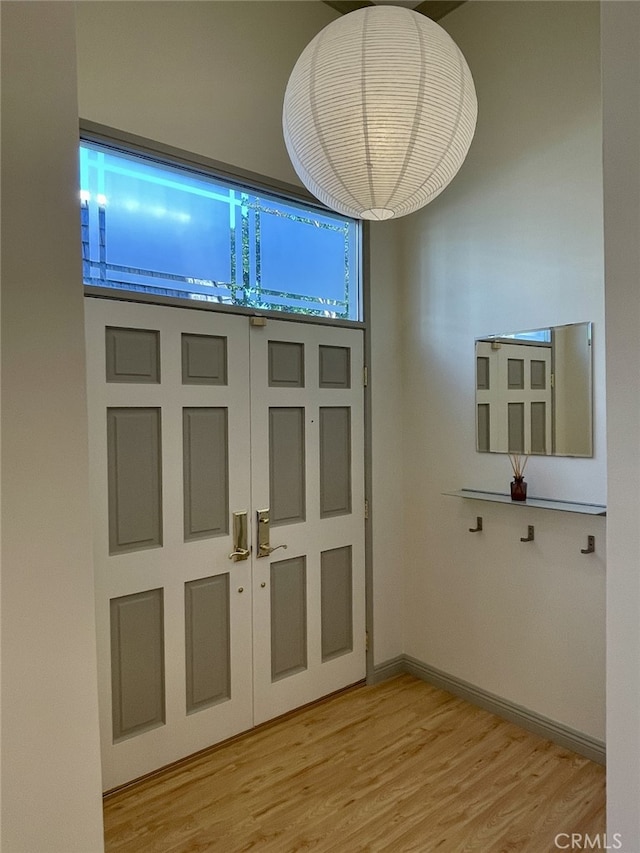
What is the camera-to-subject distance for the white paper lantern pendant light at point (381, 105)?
1.33 metres

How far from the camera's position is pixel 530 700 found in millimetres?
2682

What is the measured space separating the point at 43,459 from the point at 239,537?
1851 millimetres

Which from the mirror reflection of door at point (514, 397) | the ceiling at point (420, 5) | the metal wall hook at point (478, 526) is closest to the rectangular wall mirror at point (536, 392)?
the mirror reflection of door at point (514, 397)

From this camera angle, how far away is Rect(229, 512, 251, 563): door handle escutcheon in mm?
2619

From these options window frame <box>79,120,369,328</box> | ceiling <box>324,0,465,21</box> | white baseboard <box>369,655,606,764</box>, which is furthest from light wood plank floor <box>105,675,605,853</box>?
ceiling <box>324,0,465,21</box>

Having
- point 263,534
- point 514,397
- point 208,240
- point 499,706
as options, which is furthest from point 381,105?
point 499,706

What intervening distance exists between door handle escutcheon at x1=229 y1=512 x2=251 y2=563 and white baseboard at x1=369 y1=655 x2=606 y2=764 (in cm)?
117

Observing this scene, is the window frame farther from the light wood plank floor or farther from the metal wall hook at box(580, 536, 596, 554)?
the light wood plank floor

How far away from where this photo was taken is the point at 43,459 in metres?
0.84

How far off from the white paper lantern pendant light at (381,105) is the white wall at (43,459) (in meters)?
0.67

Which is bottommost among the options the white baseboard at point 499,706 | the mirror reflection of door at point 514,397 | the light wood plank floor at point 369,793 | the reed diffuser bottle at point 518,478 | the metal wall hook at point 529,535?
the light wood plank floor at point 369,793

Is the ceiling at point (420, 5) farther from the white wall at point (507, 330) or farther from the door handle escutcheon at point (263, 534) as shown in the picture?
the door handle escutcheon at point (263, 534)

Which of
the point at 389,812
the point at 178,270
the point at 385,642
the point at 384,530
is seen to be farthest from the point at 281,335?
the point at 389,812

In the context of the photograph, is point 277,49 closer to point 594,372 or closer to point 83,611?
point 594,372
